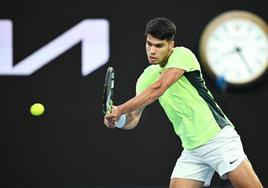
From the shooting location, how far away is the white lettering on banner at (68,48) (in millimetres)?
7559

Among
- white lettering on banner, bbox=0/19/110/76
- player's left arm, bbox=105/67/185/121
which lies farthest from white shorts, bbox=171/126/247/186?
white lettering on banner, bbox=0/19/110/76

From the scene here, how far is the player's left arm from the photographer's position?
4.50m

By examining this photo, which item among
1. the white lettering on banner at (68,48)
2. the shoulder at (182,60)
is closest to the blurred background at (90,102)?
the white lettering on banner at (68,48)

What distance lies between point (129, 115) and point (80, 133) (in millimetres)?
2605

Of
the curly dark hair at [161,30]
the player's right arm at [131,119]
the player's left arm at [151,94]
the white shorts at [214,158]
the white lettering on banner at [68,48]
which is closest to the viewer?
the player's left arm at [151,94]

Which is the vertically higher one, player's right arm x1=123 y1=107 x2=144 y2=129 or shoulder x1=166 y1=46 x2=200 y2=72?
shoulder x1=166 y1=46 x2=200 y2=72

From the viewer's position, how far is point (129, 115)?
202 inches

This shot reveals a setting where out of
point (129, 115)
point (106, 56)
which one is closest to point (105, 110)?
point (129, 115)

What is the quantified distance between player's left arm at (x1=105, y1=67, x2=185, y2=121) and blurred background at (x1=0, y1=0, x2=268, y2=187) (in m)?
2.90

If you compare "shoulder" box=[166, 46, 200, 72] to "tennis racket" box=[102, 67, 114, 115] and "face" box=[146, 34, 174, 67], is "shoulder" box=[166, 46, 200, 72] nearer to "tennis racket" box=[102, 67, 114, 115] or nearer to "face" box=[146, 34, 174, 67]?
"face" box=[146, 34, 174, 67]

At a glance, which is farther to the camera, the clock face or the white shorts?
the clock face

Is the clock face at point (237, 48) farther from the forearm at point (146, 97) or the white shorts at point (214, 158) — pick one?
the forearm at point (146, 97)

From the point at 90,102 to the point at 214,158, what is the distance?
2868 millimetres

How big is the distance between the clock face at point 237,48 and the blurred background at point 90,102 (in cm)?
11
